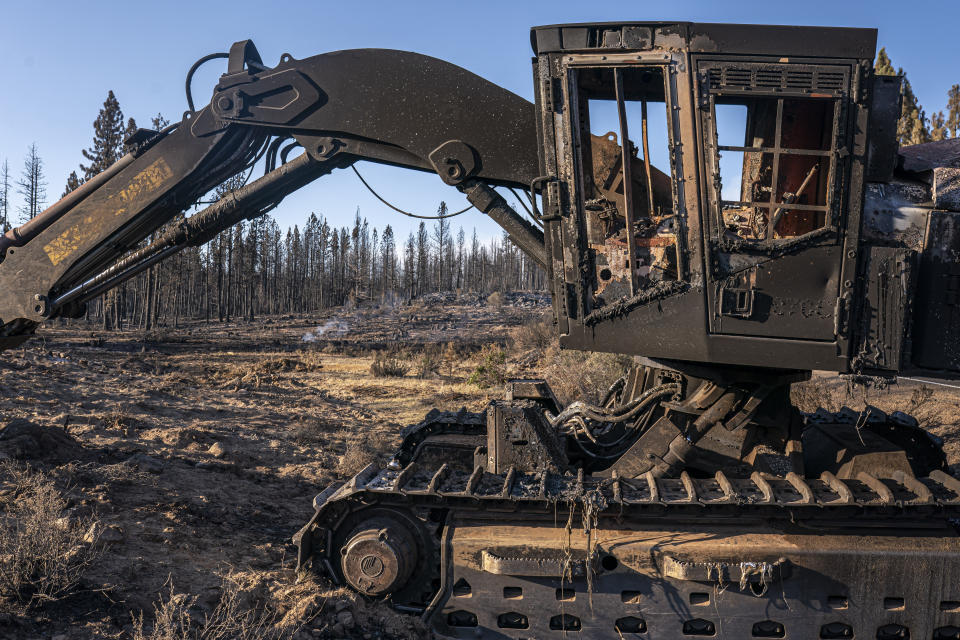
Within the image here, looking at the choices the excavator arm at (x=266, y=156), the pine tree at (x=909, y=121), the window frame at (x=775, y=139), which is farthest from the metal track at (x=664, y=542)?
the pine tree at (x=909, y=121)

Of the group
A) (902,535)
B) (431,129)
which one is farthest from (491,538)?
(431,129)

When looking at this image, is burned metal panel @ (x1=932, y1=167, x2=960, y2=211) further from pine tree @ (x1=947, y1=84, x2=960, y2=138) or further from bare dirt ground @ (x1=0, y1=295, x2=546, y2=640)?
pine tree @ (x1=947, y1=84, x2=960, y2=138)

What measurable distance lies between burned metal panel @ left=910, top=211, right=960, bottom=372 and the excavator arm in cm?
237

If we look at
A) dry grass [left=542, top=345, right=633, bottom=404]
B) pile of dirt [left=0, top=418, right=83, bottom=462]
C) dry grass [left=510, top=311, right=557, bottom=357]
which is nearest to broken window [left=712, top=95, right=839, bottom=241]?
pile of dirt [left=0, top=418, right=83, bottom=462]

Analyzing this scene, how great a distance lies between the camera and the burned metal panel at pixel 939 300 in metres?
3.78

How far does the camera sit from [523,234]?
4566 millimetres

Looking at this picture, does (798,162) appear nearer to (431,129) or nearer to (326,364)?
(431,129)

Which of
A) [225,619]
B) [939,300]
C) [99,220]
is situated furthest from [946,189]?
[99,220]

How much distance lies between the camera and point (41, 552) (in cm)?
395

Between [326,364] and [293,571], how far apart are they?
17293 mm

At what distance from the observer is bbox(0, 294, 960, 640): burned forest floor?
386 cm

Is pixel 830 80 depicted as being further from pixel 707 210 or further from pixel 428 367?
pixel 428 367

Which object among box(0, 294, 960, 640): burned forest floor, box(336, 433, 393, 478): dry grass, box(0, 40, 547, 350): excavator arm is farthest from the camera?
box(336, 433, 393, 478): dry grass

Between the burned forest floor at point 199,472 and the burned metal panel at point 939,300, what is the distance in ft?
2.77
